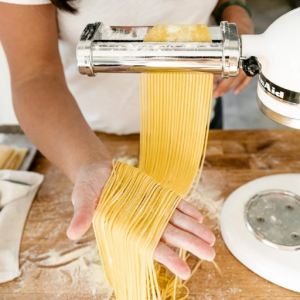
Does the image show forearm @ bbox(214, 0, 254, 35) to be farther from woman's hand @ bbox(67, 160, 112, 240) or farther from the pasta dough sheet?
the pasta dough sheet

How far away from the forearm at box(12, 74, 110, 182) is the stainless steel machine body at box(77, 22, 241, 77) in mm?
186

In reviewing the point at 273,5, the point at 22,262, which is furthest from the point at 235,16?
the point at 273,5

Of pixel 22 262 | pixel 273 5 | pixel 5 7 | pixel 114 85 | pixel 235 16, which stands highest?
pixel 5 7

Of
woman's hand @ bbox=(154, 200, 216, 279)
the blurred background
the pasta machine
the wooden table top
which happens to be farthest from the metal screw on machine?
the blurred background

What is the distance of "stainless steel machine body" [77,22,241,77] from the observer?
17.9 inches

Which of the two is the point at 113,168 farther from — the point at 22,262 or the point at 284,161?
the point at 284,161

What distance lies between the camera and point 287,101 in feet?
1.49

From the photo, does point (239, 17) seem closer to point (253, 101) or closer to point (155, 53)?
point (155, 53)

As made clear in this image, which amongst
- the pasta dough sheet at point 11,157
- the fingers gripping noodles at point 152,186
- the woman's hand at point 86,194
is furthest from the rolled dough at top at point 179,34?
the pasta dough sheet at point 11,157

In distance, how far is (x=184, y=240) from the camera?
504mm

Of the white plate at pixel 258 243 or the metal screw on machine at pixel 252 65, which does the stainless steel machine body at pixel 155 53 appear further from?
the white plate at pixel 258 243

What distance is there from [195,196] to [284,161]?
0.80ft

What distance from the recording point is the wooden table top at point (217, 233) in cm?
61

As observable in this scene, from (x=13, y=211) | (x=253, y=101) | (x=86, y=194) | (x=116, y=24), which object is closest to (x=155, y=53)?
(x=86, y=194)
